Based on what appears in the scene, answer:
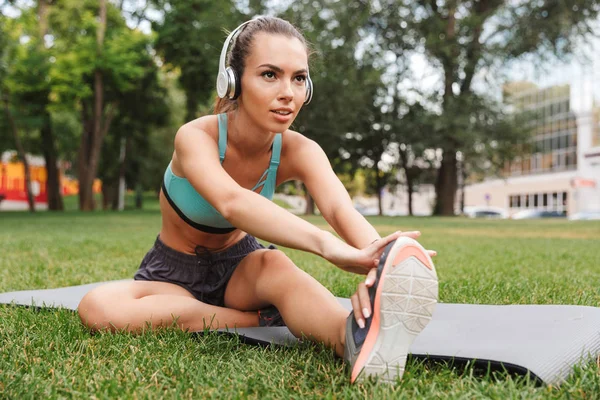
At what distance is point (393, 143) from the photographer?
23.4m

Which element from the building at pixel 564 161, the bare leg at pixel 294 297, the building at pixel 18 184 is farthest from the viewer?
the building at pixel 564 161

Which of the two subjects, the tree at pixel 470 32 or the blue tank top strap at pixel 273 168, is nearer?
the blue tank top strap at pixel 273 168

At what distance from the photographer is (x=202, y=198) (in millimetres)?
2373

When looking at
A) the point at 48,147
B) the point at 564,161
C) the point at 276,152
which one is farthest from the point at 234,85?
the point at 564,161

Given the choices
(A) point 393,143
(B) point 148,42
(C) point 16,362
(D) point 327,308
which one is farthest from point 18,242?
(A) point 393,143

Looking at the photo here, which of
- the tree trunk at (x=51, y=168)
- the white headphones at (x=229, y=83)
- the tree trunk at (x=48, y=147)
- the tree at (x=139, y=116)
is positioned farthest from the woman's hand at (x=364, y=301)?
the tree trunk at (x=51, y=168)

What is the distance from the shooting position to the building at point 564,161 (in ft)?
122

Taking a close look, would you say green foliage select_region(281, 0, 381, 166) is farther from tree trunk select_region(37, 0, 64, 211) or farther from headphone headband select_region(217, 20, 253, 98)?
headphone headband select_region(217, 20, 253, 98)

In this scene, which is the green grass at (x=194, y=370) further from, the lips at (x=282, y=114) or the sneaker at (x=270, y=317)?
the lips at (x=282, y=114)

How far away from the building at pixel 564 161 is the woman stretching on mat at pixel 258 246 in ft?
110

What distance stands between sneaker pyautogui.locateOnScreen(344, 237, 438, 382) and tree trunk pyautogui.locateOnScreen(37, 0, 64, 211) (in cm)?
2080

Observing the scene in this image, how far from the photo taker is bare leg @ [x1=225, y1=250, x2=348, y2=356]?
1.97m

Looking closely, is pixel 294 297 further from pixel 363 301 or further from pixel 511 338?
pixel 511 338

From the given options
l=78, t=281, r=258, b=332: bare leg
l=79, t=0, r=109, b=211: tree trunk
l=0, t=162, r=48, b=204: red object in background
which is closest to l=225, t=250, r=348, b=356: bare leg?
l=78, t=281, r=258, b=332: bare leg
